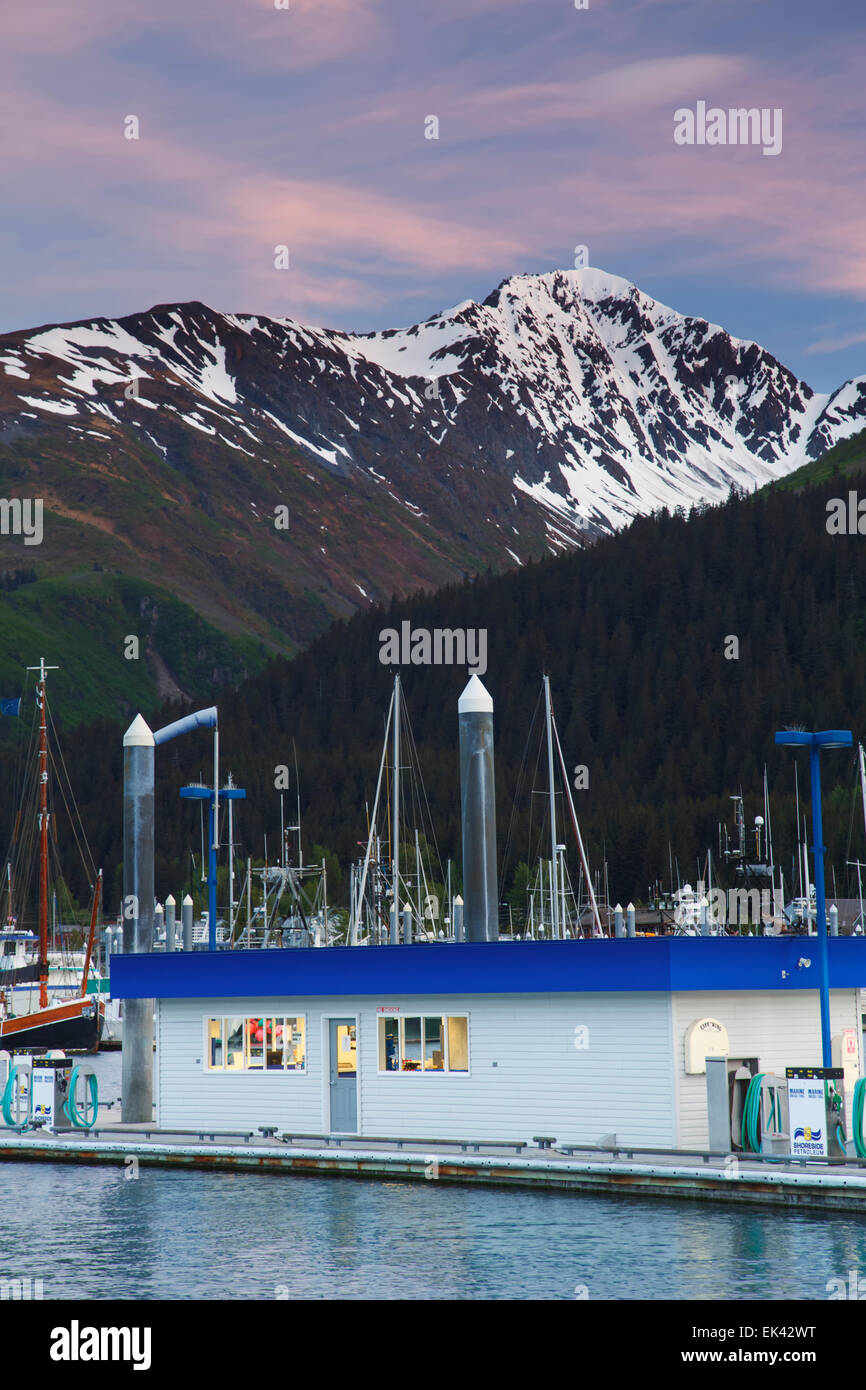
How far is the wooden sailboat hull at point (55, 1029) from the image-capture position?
309ft

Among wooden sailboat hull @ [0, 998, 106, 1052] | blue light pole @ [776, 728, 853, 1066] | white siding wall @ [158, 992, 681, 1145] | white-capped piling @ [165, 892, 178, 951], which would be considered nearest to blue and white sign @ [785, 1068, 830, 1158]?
blue light pole @ [776, 728, 853, 1066]

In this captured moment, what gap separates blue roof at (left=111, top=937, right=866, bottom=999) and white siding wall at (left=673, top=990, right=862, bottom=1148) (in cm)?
69

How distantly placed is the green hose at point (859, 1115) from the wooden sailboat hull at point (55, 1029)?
6629 cm

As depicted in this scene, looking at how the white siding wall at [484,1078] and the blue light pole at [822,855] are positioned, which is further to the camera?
the white siding wall at [484,1078]

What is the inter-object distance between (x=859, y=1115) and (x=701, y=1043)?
3967 mm

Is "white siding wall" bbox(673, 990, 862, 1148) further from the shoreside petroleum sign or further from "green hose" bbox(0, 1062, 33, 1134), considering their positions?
"green hose" bbox(0, 1062, 33, 1134)

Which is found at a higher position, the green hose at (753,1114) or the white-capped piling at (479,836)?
the white-capped piling at (479,836)

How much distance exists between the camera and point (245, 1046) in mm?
43156

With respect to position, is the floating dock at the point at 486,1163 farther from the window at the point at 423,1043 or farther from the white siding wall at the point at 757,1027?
the window at the point at 423,1043

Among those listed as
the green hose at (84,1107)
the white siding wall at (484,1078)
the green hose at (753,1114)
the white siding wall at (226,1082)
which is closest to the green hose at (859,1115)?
the green hose at (753,1114)

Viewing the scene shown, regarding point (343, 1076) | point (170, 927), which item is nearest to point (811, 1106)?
point (343, 1076)
